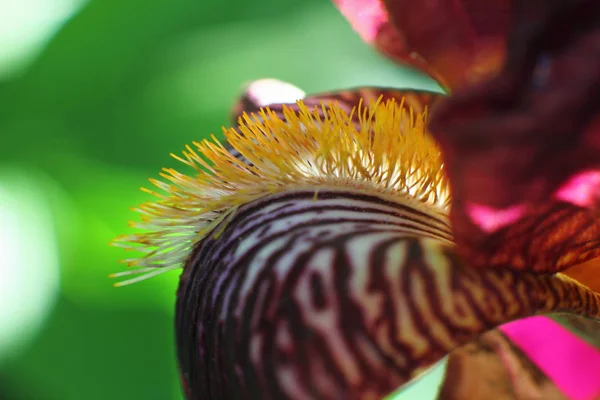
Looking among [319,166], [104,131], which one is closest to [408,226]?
[319,166]

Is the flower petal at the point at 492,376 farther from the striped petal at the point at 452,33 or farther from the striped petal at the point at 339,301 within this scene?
the striped petal at the point at 452,33

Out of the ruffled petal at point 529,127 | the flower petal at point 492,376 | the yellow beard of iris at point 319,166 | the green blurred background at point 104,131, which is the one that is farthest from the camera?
the green blurred background at point 104,131

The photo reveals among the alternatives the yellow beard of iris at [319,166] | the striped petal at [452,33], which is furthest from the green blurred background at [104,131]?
the striped petal at [452,33]

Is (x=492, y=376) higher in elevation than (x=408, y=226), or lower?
lower

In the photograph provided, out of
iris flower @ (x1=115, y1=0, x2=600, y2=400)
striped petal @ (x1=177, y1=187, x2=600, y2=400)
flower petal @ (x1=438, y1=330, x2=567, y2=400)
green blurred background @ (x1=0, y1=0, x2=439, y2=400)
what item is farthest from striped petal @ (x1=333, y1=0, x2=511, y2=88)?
green blurred background @ (x1=0, y1=0, x2=439, y2=400)

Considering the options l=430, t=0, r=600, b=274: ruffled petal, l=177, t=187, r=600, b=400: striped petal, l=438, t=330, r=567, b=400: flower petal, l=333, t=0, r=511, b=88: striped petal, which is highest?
l=333, t=0, r=511, b=88: striped petal

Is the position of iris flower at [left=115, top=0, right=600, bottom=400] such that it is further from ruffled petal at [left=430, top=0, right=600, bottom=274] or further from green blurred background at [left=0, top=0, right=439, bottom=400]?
green blurred background at [left=0, top=0, right=439, bottom=400]

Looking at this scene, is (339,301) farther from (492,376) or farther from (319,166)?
(492,376)
